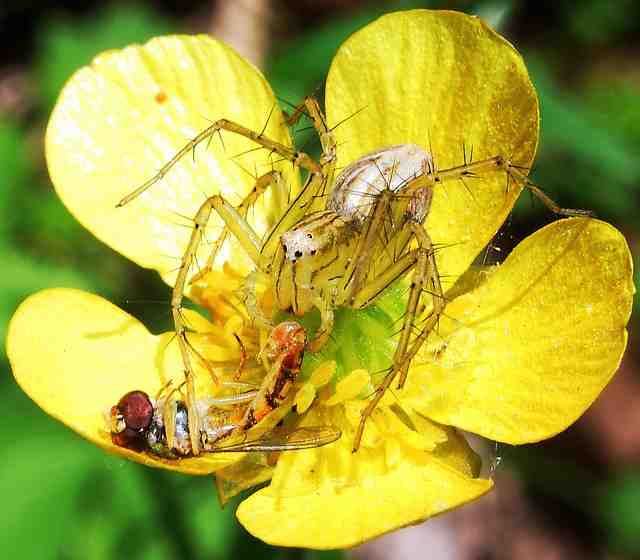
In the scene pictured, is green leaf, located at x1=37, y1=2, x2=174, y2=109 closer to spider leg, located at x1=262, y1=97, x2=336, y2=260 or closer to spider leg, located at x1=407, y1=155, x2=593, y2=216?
spider leg, located at x1=262, y1=97, x2=336, y2=260

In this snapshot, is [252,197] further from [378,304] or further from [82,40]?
[82,40]

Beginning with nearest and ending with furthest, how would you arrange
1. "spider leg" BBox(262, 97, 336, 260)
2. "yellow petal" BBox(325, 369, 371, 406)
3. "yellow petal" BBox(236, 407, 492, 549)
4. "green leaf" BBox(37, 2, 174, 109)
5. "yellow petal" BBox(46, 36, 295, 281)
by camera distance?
"yellow petal" BBox(236, 407, 492, 549) → "yellow petal" BBox(325, 369, 371, 406) → "spider leg" BBox(262, 97, 336, 260) → "yellow petal" BBox(46, 36, 295, 281) → "green leaf" BBox(37, 2, 174, 109)

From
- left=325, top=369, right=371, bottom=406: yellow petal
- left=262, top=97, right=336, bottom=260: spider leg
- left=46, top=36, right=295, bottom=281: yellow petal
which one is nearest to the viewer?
left=325, top=369, right=371, bottom=406: yellow petal

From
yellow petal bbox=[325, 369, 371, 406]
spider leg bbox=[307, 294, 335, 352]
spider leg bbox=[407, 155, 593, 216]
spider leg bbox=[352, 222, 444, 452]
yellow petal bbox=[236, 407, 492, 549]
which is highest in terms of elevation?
spider leg bbox=[407, 155, 593, 216]

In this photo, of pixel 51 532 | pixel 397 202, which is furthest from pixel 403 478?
pixel 51 532

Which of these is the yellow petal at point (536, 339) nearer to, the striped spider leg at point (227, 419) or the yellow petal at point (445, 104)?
the yellow petal at point (445, 104)

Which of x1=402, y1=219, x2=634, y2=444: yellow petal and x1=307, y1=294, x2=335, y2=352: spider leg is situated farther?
x1=307, y1=294, x2=335, y2=352: spider leg

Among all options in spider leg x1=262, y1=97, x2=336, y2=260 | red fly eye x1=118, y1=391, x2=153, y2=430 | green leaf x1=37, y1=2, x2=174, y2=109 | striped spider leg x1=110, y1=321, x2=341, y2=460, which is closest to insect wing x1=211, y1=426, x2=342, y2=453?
striped spider leg x1=110, y1=321, x2=341, y2=460
